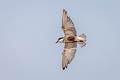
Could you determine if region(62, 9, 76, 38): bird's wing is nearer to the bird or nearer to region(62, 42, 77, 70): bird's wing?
the bird

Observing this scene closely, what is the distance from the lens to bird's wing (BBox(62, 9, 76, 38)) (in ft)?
156

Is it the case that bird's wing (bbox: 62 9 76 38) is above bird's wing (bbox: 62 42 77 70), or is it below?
above

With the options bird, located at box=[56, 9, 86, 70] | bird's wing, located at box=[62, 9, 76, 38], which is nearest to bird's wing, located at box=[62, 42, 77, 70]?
bird, located at box=[56, 9, 86, 70]

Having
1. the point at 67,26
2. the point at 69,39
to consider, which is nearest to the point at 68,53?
the point at 69,39

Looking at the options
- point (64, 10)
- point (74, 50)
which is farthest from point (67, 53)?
point (64, 10)

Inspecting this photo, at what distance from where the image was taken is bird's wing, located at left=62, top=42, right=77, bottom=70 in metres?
47.4

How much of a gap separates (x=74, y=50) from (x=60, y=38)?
5.05ft

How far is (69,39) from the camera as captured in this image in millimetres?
48281

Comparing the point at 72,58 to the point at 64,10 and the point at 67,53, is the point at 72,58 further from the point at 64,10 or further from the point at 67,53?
the point at 64,10

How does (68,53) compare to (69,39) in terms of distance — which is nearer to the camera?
(68,53)

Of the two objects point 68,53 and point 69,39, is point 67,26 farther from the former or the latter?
point 68,53

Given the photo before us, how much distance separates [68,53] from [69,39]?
116 centimetres

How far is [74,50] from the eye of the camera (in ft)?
159

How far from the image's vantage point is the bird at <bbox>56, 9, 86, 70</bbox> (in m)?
47.5
